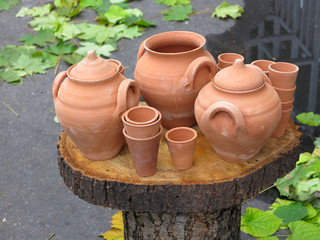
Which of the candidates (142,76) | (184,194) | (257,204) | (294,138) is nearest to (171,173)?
(184,194)

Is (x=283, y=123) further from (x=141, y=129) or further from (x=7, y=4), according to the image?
(x=7, y=4)

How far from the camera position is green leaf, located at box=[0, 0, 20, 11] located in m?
5.29

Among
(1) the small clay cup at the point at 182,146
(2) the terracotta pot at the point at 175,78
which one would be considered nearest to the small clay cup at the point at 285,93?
(2) the terracotta pot at the point at 175,78

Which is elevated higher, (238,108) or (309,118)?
(238,108)

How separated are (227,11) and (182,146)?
352cm

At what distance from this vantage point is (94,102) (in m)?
1.65

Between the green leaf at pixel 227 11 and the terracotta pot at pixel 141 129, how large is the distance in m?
3.45

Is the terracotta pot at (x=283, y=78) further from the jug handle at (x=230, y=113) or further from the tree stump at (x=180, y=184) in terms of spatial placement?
the jug handle at (x=230, y=113)

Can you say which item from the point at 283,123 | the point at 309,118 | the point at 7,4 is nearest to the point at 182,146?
the point at 283,123

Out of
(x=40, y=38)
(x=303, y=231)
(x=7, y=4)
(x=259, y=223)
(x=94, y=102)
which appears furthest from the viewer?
(x=7, y=4)

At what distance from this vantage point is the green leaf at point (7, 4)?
5.29 m

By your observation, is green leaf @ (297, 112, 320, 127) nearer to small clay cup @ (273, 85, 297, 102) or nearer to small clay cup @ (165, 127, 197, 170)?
small clay cup @ (273, 85, 297, 102)

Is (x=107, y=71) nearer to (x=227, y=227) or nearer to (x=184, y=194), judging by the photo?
(x=184, y=194)

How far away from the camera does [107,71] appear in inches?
67.2
